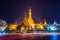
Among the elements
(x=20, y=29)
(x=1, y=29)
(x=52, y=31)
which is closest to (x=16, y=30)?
(x=20, y=29)

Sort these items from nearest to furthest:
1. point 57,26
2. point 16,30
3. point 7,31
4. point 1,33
A: point 1,33
point 7,31
point 16,30
point 57,26

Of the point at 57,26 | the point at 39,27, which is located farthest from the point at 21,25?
the point at 57,26

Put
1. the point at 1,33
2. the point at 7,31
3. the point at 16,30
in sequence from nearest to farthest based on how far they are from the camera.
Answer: the point at 1,33
the point at 7,31
the point at 16,30

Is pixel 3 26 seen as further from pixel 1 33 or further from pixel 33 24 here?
pixel 33 24

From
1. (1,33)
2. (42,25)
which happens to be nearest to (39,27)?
(42,25)

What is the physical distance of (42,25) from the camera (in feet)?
32.4

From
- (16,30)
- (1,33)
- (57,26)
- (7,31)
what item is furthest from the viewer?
(57,26)

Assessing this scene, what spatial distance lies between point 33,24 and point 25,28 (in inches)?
36.0

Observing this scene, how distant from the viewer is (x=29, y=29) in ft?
30.5

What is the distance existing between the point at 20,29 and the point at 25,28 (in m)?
0.31

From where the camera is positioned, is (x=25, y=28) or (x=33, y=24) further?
(x=33, y=24)

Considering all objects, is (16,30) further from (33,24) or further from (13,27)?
(33,24)

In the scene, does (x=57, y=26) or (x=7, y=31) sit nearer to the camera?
(x=7, y=31)

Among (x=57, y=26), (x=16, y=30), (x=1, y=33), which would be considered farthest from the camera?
(x=57, y=26)
